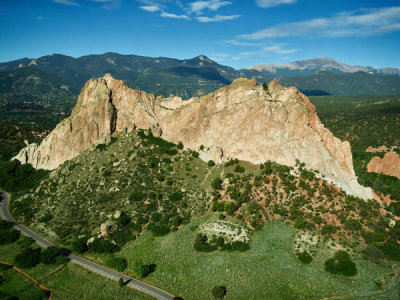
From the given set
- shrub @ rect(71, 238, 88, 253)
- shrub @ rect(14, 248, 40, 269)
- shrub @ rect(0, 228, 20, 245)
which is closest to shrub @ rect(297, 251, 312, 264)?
shrub @ rect(71, 238, 88, 253)

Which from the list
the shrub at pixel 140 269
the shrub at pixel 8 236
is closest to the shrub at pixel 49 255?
the shrub at pixel 8 236

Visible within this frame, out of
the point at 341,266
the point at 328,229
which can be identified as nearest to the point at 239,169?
the point at 328,229

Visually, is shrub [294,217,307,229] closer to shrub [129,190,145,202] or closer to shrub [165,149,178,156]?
shrub [129,190,145,202]

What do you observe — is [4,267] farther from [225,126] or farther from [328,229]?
[328,229]

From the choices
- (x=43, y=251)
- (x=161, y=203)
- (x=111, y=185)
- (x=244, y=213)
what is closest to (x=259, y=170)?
(x=244, y=213)

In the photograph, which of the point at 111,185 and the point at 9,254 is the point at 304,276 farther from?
the point at 9,254

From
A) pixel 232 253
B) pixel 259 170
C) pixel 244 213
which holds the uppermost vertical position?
pixel 259 170
